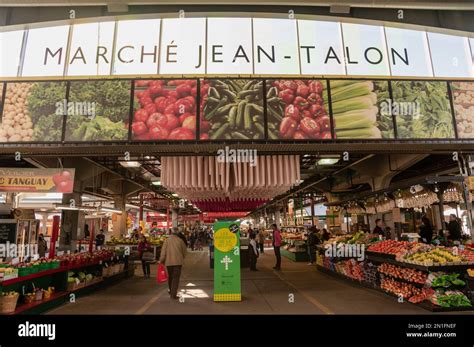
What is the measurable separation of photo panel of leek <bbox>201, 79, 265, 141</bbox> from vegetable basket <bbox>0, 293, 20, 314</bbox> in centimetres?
546

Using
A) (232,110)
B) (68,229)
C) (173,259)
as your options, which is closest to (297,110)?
(232,110)

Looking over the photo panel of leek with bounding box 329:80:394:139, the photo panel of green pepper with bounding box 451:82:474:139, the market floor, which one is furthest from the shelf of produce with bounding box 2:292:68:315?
the photo panel of green pepper with bounding box 451:82:474:139

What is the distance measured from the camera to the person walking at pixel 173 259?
877 centimetres

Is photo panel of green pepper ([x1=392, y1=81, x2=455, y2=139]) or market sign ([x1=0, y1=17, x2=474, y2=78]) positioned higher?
market sign ([x1=0, y1=17, x2=474, y2=78])

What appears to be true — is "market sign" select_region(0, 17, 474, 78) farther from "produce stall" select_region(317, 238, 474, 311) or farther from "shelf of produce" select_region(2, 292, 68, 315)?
"shelf of produce" select_region(2, 292, 68, 315)

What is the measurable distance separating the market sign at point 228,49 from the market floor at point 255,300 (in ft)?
20.9

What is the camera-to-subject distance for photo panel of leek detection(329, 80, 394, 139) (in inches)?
321

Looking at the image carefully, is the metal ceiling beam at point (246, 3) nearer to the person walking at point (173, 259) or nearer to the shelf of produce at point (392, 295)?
the person walking at point (173, 259)

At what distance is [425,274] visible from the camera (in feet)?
24.7

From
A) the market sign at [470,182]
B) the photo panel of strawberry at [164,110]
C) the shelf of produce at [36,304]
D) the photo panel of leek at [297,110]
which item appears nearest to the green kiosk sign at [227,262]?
the photo panel of strawberry at [164,110]

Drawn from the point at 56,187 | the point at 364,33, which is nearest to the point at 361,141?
the point at 364,33

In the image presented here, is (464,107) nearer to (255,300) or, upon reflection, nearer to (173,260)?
(255,300)
